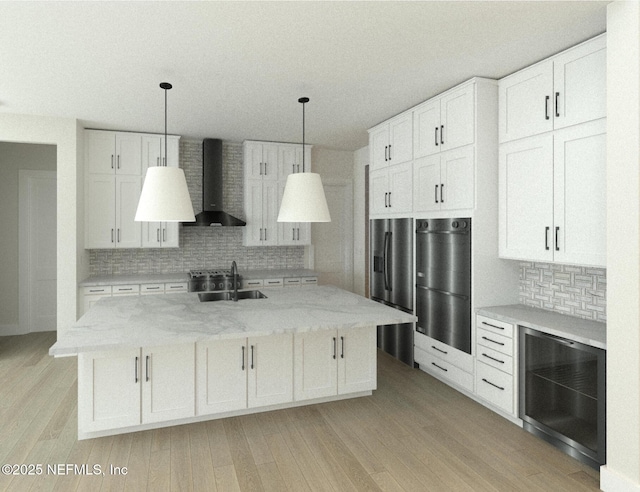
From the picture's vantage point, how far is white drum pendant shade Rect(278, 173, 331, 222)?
10.7 ft

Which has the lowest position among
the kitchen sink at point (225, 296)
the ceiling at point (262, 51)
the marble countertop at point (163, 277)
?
the kitchen sink at point (225, 296)

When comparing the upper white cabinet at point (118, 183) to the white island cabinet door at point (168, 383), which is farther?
the upper white cabinet at point (118, 183)

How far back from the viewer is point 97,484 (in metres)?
2.40

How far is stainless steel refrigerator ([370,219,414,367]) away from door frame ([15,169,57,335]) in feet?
14.6

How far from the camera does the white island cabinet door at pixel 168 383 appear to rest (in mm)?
2951

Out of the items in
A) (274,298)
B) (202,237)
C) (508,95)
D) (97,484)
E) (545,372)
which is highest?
(508,95)

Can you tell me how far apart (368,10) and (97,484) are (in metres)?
3.11

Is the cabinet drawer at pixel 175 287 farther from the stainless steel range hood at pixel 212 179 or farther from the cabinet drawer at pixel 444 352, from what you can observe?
the cabinet drawer at pixel 444 352

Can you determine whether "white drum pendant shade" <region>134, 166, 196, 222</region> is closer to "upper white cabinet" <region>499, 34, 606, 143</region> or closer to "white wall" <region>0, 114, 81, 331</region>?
"white wall" <region>0, 114, 81, 331</region>

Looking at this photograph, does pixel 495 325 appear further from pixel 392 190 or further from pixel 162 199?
pixel 162 199

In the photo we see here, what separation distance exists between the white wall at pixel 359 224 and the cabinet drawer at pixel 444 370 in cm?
220

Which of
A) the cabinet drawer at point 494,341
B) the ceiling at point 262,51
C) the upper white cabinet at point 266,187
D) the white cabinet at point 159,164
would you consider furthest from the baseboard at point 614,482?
the white cabinet at point 159,164

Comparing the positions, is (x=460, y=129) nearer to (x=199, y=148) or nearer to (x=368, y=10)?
(x=368, y=10)

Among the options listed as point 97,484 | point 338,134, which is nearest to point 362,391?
point 97,484
